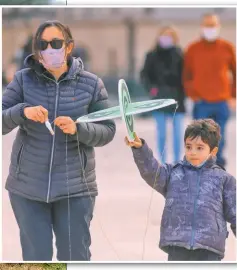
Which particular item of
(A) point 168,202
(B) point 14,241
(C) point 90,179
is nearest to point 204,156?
(A) point 168,202

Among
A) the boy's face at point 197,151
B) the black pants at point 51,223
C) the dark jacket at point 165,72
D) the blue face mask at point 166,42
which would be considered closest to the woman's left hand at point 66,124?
the black pants at point 51,223

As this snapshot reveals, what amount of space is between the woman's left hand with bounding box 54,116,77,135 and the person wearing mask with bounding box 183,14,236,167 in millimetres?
1387

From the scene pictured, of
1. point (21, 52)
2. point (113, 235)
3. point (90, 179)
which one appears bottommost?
point (113, 235)

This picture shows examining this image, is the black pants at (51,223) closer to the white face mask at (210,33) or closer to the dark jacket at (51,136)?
the dark jacket at (51,136)

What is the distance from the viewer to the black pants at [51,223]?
14.4ft

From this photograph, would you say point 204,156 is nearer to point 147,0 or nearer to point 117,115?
point 117,115

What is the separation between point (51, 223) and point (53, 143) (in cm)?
41

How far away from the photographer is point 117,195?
231 inches

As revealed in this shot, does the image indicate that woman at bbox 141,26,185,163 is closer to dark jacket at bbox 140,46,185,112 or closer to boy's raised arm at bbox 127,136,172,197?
dark jacket at bbox 140,46,185,112

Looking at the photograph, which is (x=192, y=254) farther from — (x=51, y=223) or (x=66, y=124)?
(x=66, y=124)

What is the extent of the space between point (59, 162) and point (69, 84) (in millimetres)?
393

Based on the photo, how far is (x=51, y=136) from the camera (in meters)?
4.40

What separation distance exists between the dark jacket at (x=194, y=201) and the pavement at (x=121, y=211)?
1.44ft

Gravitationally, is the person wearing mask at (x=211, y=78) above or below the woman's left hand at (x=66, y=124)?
above
